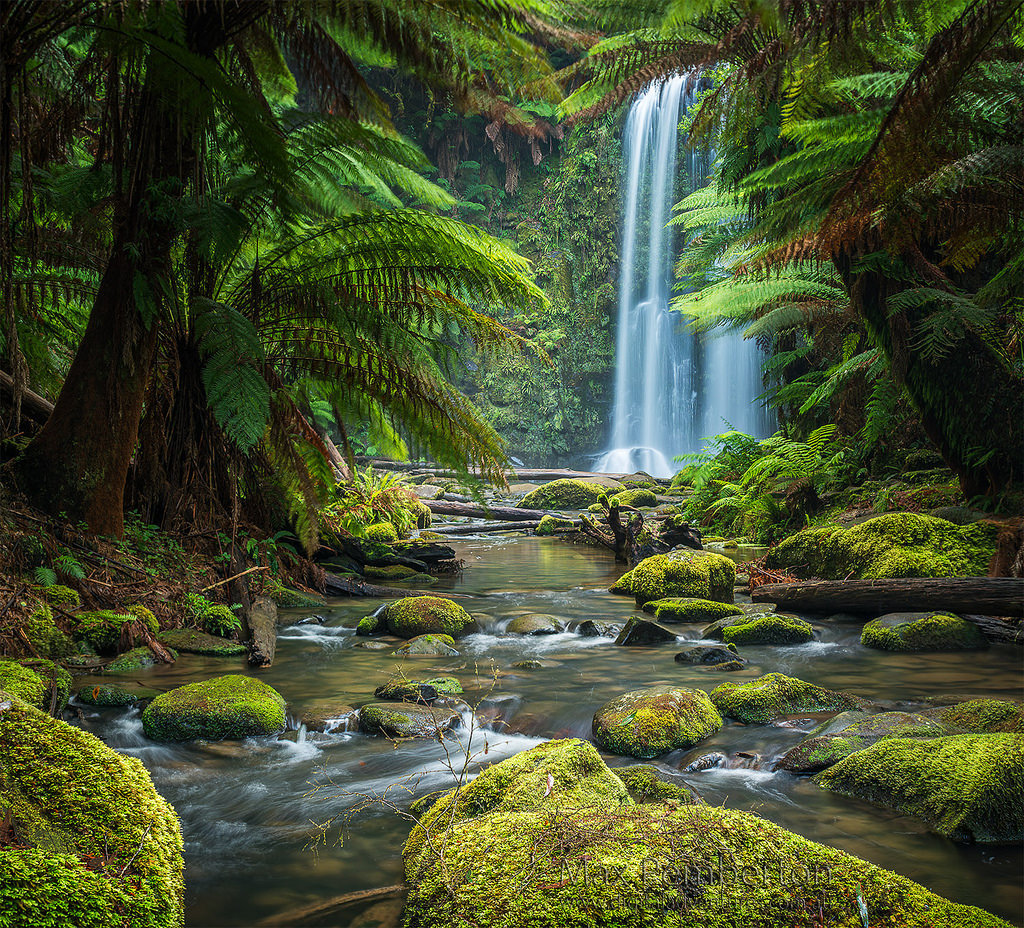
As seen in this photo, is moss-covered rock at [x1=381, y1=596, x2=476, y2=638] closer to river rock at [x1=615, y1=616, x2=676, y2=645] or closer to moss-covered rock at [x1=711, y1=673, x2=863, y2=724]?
river rock at [x1=615, y1=616, x2=676, y2=645]

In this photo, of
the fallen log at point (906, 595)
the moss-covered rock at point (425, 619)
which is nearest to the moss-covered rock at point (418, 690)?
the moss-covered rock at point (425, 619)

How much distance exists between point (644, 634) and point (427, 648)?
137 centimetres

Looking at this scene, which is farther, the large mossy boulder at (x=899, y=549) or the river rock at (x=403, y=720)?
the large mossy boulder at (x=899, y=549)

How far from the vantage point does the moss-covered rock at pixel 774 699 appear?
302 centimetres

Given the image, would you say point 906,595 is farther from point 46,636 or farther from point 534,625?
point 46,636

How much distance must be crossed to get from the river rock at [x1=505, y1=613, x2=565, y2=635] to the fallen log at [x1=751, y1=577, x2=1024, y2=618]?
1.67 meters

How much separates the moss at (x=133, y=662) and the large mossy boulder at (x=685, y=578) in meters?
3.53

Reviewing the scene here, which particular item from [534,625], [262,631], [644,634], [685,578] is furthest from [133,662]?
[685,578]

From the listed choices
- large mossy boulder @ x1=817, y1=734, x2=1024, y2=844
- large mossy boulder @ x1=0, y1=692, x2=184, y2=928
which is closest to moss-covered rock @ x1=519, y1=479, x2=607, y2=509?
large mossy boulder @ x1=817, y1=734, x2=1024, y2=844

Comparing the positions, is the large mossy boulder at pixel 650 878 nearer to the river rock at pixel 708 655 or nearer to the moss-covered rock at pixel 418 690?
the moss-covered rock at pixel 418 690

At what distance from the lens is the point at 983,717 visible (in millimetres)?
2547

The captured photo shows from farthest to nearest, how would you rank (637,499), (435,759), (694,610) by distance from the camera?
1. (637,499)
2. (694,610)
3. (435,759)

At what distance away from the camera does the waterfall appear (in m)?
19.1

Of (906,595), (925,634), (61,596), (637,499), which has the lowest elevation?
(925,634)
